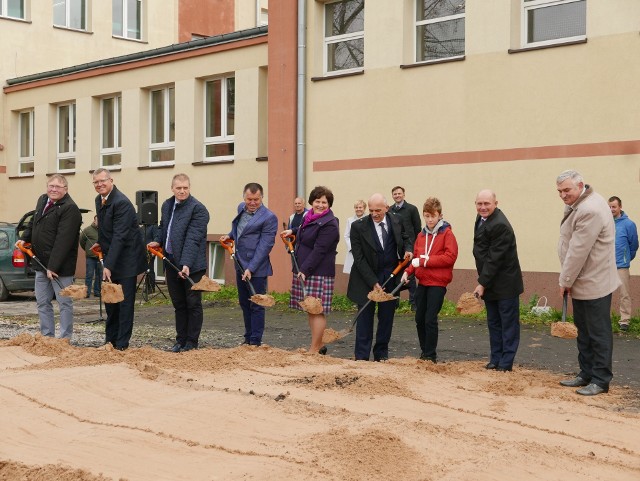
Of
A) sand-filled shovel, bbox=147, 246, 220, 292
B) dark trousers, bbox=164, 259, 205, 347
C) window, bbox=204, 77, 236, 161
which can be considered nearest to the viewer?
sand-filled shovel, bbox=147, 246, 220, 292

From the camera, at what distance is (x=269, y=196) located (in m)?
19.6

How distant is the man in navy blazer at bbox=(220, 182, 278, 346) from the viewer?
11.3 m

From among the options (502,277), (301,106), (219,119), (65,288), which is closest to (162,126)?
(219,119)

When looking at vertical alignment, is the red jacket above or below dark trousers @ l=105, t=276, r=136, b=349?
above

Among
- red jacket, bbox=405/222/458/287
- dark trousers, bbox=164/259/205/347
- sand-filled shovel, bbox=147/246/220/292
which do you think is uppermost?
red jacket, bbox=405/222/458/287

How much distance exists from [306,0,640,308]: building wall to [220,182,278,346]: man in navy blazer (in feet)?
19.0

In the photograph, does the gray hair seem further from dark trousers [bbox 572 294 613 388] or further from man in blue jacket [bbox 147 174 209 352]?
man in blue jacket [bbox 147 174 209 352]

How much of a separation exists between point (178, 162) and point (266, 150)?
9.19 feet

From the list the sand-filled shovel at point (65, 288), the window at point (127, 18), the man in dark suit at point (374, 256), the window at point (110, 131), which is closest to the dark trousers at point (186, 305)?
the sand-filled shovel at point (65, 288)

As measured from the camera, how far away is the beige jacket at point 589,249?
874 centimetres

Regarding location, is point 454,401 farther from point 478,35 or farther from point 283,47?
point 283,47

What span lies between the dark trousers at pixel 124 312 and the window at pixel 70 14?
22317 mm

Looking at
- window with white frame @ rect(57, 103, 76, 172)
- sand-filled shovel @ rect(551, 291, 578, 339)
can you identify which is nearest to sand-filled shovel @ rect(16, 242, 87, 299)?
sand-filled shovel @ rect(551, 291, 578, 339)

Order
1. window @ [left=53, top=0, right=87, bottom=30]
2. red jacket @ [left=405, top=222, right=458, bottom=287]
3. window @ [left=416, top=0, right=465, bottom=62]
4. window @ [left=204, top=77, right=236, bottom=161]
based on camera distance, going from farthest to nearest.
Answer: window @ [left=53, top=0, right=87, bottom=30]
window @ [left=204, top=77, right=236, bottom=161]
window @ [left=416, top=0, right=465, bottom=62]
red jacket @ [left=405, top=222, right=458, bottom=287]
